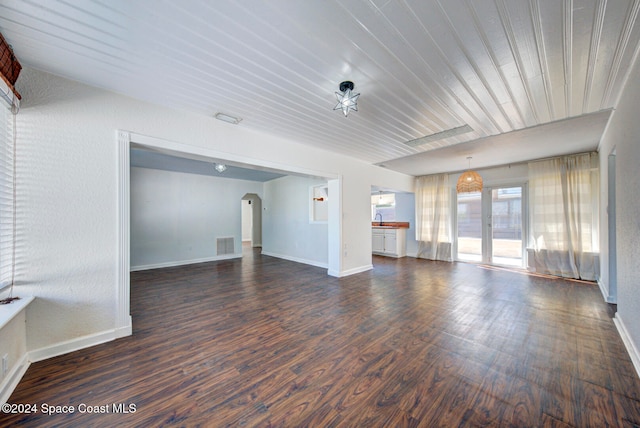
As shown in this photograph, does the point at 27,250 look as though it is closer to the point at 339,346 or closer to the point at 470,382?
the point at 339,346

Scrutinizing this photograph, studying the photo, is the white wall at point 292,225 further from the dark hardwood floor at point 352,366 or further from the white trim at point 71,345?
the white trim at point 71,345

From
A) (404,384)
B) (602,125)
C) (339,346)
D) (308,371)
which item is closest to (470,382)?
(404,384)

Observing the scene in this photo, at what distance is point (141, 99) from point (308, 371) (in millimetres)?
3140

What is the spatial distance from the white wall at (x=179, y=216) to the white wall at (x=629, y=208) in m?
7.45

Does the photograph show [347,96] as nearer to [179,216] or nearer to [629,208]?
[629,208]

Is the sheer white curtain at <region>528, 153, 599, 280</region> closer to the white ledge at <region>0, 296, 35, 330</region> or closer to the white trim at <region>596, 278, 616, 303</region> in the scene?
the white trim at <region>596, 278, 616, 303</region>

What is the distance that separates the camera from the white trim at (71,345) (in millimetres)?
1925

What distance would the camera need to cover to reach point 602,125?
3.12m

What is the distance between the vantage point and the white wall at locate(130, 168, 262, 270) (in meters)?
5.64

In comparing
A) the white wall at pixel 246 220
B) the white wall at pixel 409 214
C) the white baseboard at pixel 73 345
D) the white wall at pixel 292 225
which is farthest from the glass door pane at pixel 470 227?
the white wall at pixel 246 220

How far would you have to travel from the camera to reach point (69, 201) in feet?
6.83

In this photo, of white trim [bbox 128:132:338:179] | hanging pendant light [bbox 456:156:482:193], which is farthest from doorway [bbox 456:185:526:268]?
white trim [bbox 128:132:338:179]

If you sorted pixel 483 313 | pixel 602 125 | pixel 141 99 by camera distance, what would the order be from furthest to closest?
pixel 602 125 < pixel 483 313 < pixel 141 99

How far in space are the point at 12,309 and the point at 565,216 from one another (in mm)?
7732
